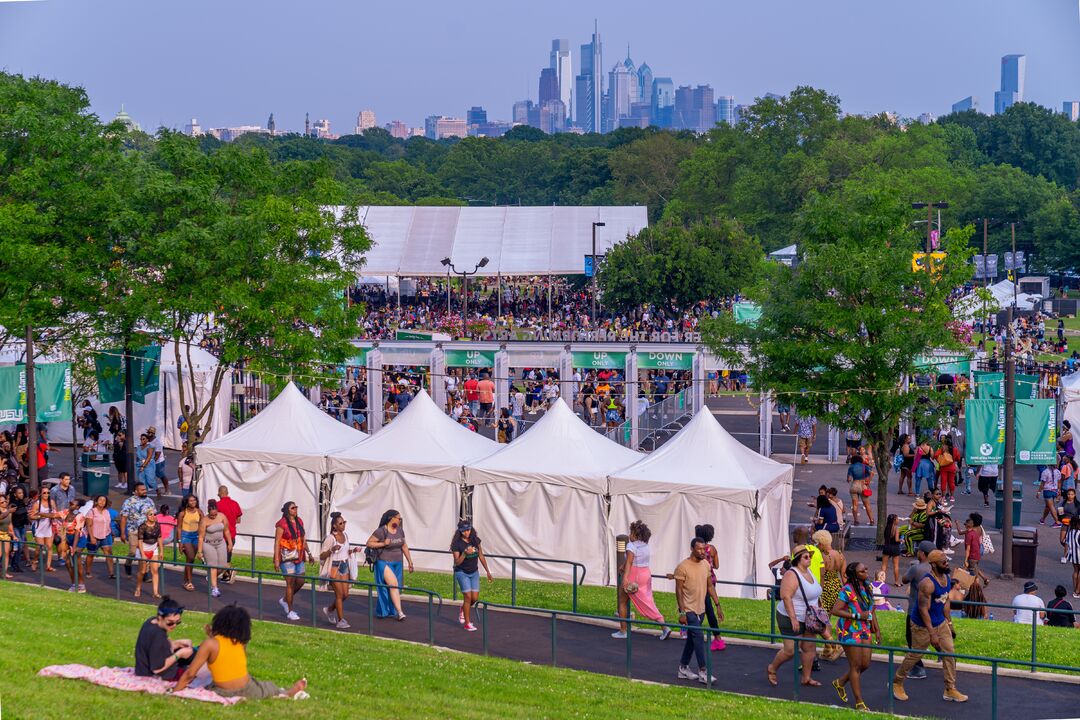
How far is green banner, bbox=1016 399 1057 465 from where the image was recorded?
23.2 m

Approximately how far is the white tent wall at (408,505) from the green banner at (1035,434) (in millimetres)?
10000

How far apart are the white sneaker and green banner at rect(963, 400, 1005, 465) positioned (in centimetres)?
1173

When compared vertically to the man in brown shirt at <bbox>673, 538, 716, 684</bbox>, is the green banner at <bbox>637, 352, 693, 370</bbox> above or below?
above

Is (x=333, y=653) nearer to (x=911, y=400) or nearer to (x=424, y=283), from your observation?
(x=911, y=400)

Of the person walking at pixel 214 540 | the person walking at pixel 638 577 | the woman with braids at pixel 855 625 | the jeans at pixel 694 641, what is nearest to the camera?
the woman with braids at pixel 855 625

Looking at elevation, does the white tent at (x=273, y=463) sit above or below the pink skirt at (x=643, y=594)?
above

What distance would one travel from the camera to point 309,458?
2173cm

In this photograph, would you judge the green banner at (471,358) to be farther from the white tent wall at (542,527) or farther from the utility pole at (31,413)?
the white tent wall at (542,527)

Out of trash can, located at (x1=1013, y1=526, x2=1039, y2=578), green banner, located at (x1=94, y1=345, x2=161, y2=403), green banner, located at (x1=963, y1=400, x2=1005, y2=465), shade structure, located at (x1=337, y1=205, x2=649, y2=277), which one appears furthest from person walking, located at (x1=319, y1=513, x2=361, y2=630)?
shade structure, located at (x1=337, y1=205, x2=649, y2=277)

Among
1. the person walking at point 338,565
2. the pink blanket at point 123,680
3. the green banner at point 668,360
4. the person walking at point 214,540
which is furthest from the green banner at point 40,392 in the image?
the green banner at point 668,360

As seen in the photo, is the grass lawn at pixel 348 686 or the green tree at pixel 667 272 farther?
the green tree at pixel 667 272

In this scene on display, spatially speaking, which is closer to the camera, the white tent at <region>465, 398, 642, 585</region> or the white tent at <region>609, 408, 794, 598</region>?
the white tent at <region>609, 408, 794, 598</region>

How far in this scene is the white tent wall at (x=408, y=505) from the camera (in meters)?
21.0

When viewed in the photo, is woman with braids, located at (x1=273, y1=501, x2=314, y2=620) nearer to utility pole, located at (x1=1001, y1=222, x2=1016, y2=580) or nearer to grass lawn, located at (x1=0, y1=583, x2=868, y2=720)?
grass lawn, located at (x1=0, y1=583, x2=868, y2=720)
